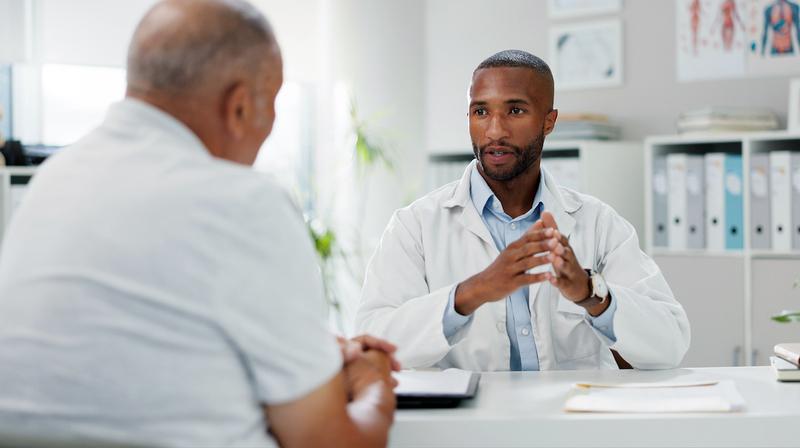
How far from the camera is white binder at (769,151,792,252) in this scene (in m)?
3.30

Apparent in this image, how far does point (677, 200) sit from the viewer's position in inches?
138

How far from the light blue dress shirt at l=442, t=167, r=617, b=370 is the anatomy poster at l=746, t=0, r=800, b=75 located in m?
1.89

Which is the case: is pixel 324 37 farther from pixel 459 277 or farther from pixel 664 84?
pixel 459 277

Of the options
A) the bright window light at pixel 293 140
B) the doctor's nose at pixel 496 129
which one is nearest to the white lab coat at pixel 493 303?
the doctor's nose at pixel 496 129

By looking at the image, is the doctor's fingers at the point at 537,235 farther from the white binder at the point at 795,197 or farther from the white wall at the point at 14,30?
the white wall at the point at 14,30

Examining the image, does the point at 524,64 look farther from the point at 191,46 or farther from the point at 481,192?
the point at 191,46

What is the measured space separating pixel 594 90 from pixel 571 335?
7.38 feet

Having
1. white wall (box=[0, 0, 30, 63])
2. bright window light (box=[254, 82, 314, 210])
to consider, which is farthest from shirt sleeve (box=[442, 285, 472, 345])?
bright window light (box=[254, 82, 314, 210])

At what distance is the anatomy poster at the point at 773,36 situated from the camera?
360 centimetres

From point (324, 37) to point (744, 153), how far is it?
2.28 m

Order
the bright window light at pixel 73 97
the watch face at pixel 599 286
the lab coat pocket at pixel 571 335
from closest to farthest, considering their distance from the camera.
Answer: the watch face at pixel 599 286, the lab coat pocket at pixel 571 335, the bright window light at pixel 73 97

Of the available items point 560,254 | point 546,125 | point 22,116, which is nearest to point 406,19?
point 22,116

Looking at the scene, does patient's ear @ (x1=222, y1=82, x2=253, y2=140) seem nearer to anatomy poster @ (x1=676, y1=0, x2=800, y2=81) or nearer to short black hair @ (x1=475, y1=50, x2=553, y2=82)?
short black hair @ (x1=475, y1=50, x2=553, y2=82)

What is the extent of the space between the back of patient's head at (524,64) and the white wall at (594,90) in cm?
176
